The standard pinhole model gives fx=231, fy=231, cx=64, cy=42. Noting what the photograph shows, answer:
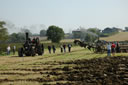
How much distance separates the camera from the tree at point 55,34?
336 ft

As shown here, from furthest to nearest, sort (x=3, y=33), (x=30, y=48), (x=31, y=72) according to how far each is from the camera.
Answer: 1. (x=3, y=33)
2. (x=30, y=48)
3. (x=31, y=72)

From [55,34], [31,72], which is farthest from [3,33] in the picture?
[55,34]

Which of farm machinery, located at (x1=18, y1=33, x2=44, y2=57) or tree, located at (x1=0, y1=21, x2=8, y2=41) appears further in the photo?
tree, located at (x1=0, y1=21, x2=8, y2=41)

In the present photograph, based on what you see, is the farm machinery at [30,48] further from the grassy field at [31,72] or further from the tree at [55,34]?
the tree at [55,34]

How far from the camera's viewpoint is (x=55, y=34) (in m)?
105

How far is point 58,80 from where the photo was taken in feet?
35.9

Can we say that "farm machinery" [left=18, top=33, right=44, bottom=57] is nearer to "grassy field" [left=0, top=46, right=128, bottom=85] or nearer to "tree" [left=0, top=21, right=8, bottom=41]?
"grassy field" [left=0, top=46, right=128, bottom=85]

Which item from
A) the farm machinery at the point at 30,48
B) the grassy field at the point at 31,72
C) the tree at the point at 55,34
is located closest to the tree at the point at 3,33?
the farm machinery at the point at 30,48

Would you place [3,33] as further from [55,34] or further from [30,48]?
[55,34]

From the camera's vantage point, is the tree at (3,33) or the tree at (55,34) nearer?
the tree at (3,33)

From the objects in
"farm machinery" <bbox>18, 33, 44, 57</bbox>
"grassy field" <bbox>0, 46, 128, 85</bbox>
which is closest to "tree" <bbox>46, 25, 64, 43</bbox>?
"farm machinery" <bbox>18, 33, 44, 57</bbox>

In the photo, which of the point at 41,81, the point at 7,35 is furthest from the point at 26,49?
the point at 41,81

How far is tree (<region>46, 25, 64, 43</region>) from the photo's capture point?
102394 mm

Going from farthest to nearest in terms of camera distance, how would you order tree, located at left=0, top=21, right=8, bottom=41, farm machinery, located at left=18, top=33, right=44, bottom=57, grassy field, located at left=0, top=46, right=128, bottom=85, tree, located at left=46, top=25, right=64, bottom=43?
tree, located at left=46, top=25, right=64, bottom=43
tree, located at left=0, top=21, right=8, bottom=41
farm machinery, located at left=18, top=33, right=44, bottom=57
grassy field, located at left=0, top=46, right=128, bottom=85
